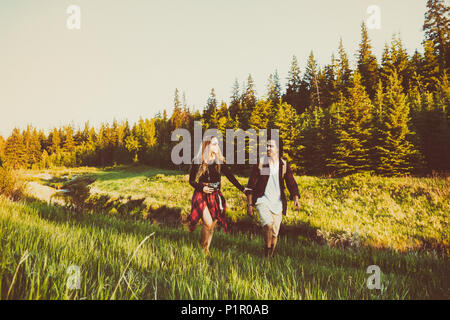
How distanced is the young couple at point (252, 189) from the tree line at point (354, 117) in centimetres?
1212

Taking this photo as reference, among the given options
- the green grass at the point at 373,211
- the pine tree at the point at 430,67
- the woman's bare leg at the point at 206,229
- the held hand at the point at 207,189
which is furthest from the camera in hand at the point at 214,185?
the pine tree at the point at 430,67

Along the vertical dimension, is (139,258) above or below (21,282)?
below

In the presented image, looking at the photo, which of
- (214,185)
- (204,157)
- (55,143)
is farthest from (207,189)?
(55,143)

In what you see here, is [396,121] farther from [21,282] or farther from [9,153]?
[9,153]

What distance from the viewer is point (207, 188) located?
4867 mm

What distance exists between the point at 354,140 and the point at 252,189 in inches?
991

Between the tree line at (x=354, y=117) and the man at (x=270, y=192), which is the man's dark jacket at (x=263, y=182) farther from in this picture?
the tree line at (x=354, y=117)

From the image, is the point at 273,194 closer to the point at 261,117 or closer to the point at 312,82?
the point at 261,117

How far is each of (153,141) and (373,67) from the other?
206 feet

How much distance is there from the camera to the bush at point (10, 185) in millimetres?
10578

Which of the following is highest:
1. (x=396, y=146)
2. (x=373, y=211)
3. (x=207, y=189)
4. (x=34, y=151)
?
(x=34, y=151)

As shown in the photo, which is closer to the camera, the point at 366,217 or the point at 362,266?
the point at 362,266
